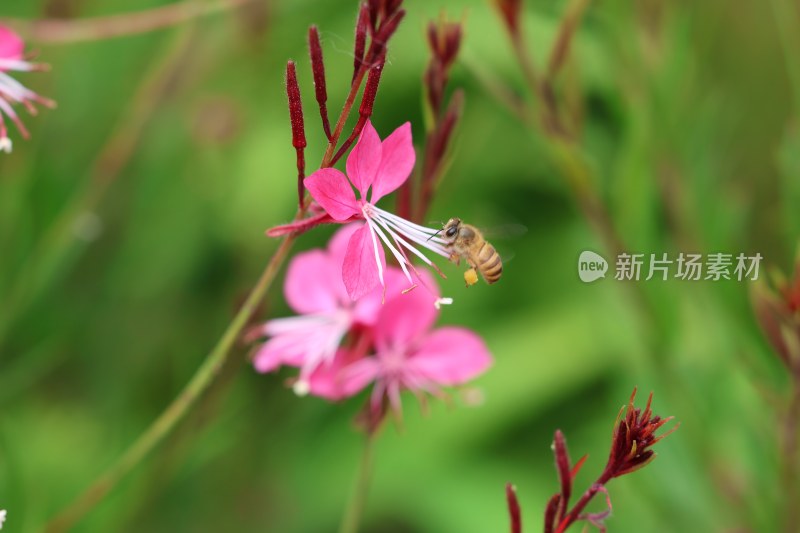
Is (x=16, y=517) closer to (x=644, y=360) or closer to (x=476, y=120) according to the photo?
(x=644, y=360)

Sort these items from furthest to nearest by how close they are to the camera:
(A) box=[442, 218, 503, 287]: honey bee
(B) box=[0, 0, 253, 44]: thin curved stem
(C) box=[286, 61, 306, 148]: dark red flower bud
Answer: (B) box=[0, 0, 253, 44]: thin curved stem < (A) box=[442, 218, 503, 287]: honey bee < (C) box=[286, 61, 306, 148]: dark red flower bud

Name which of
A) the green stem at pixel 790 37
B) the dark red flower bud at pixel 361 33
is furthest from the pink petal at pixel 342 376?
the green stem at pixel 790 37

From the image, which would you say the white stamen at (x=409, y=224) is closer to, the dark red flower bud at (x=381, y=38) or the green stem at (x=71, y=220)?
the dark red flower bud at (x=381, y=38)

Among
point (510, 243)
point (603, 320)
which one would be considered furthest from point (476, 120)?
point (603, 320)

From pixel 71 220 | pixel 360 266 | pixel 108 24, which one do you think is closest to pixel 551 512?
pixel 360 266

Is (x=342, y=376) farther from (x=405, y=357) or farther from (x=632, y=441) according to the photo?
(x=632, y=441)

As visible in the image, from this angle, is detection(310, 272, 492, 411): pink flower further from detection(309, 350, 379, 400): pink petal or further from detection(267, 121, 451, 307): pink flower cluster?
detection(267, 121, 451, 307): pink flower cluster

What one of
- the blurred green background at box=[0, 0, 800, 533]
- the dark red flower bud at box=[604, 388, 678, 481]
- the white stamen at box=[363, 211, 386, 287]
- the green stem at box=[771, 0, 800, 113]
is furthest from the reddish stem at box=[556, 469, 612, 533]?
the green stem at box=[771, 0, 800, 113]
